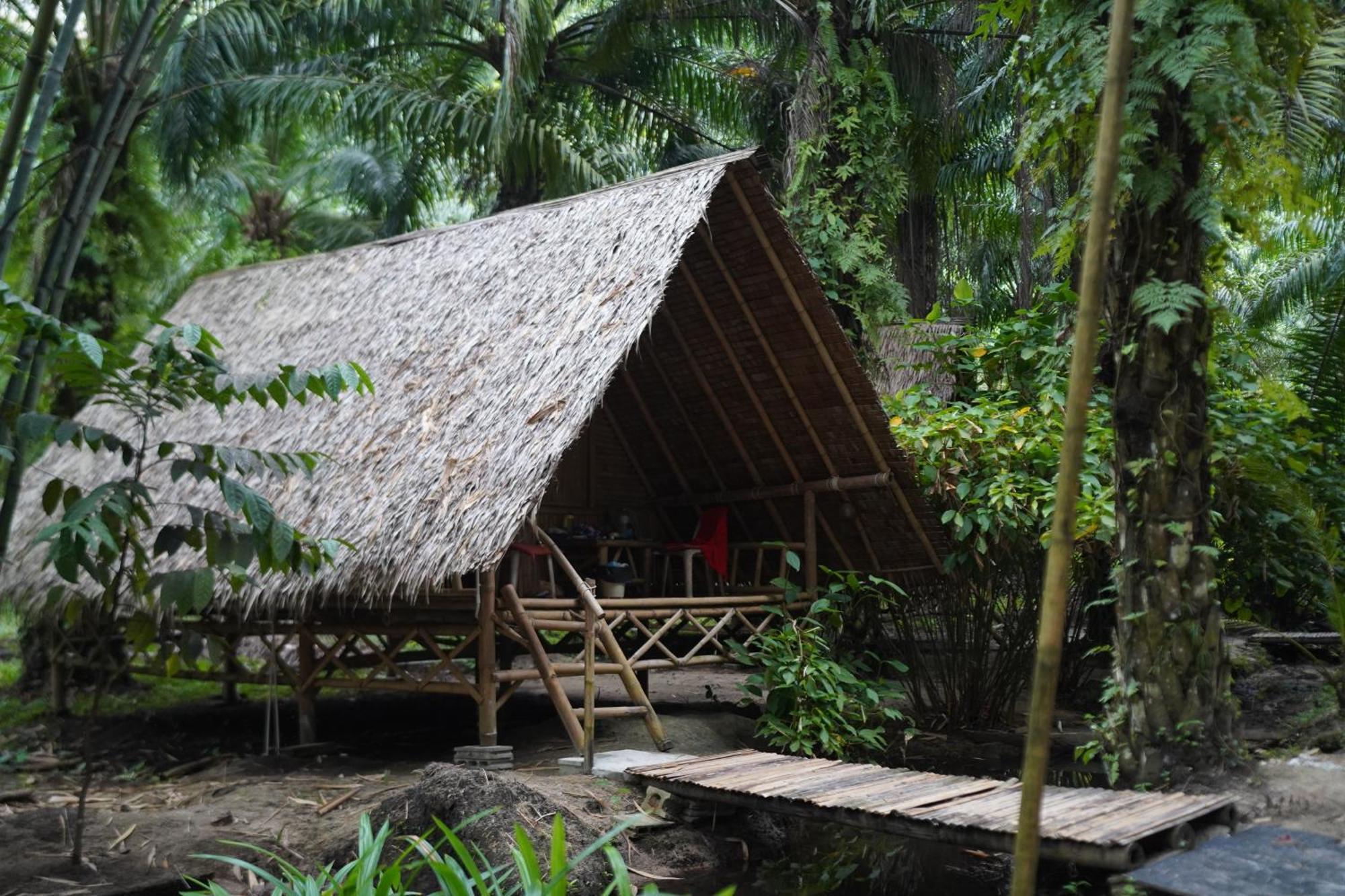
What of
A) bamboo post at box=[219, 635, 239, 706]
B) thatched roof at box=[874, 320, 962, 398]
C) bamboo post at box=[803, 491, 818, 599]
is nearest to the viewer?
bamboo post at box=[803, 491, 818, 599]

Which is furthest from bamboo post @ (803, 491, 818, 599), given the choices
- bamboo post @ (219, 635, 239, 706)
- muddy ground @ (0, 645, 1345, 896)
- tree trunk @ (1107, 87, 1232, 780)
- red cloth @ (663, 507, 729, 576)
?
bamboo post @ (219, 635, 239, 706)

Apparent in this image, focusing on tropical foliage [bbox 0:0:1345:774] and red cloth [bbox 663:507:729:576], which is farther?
red cloth [bbox 663:507:729:576]

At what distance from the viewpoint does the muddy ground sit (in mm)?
4758

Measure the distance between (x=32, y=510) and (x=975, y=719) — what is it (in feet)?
22.9

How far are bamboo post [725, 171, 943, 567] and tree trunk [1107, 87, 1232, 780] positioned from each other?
87.0 inches

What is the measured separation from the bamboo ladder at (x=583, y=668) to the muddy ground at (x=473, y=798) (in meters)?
0.26

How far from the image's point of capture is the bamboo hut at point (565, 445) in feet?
19.9

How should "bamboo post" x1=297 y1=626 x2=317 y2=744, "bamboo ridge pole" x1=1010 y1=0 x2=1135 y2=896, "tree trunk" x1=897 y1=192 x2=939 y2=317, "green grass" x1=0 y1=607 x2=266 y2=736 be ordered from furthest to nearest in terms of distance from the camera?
"tree trunk" x1=897 y1=192 x2=939 y2=317 → "green grass" x1=0 y1=607 x2=266 y2=736 → "bamboo post" x1=297 y1=626 x2=317 y2=744 → "bamboo ridge pole" x1=1010 y1=0 x2=1135 y2=896

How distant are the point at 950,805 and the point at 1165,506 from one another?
152 centimetres

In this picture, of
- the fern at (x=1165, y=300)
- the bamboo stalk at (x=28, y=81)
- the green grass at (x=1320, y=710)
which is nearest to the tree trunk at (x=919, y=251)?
the green grass at (x=1320, y=710)

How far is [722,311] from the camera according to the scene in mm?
7258

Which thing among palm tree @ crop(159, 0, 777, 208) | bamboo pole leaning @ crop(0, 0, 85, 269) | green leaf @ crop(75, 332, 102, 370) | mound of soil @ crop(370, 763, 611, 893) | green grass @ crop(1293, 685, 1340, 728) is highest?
palm tree @ crop(159, 0, 777, 208)

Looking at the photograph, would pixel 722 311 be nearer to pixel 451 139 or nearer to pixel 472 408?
pixel 472 408

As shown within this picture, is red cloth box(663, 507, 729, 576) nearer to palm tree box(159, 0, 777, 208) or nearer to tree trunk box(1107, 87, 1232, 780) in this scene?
tree trunk box(1107, 87, 1232, 780)
